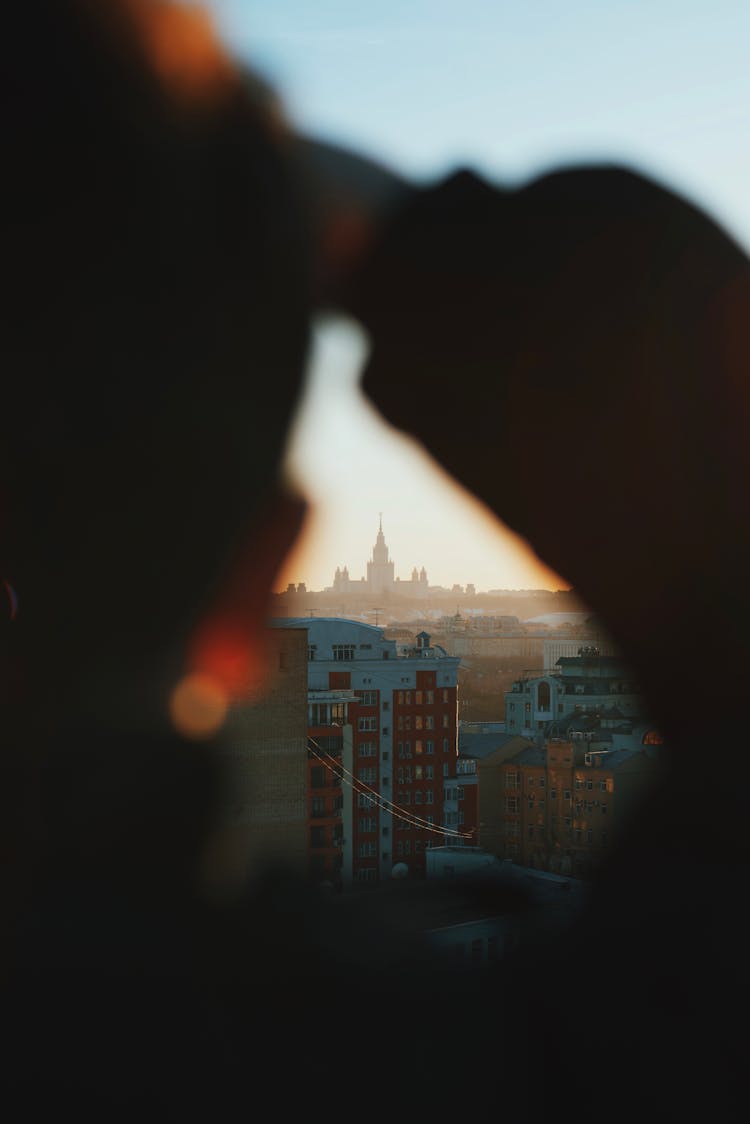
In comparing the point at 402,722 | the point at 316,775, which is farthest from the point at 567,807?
the point at 402,722

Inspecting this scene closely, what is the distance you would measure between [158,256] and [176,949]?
189mm

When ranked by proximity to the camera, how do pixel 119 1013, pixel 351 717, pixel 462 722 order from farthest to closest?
pixel 351 717, pixel 462 722, pixel 119 1013

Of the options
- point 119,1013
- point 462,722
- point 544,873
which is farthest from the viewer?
point 462,722

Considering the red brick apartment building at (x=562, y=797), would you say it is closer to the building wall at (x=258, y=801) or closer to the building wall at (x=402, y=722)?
the building wall at (x=258, y=801)

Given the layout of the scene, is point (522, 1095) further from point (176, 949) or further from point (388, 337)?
point (388, 337)

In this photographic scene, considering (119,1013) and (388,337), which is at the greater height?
(388,337)

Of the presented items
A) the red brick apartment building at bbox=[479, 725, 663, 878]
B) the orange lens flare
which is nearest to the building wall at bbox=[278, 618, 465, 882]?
the red brick apartment building at bbox=[479, 725, 663, 878]

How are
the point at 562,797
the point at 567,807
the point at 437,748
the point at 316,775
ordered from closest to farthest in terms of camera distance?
the point at 567,807 → the point at 316,775 → the point at 562,797 → the point at 437,748

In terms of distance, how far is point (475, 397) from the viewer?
374mm

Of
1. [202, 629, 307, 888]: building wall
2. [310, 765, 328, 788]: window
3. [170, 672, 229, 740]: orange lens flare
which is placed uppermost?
[170, 672, 229, 740]: orange lens flare

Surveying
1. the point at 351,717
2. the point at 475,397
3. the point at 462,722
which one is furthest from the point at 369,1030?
the point at 351,717

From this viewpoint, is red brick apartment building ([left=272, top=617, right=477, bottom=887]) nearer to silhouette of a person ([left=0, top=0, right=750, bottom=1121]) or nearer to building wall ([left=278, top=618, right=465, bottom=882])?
building wall ([left=278, top=618, right=465, bottom=882])

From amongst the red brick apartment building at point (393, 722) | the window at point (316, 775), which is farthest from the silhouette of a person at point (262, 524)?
the red brick apartment building at point (393, 722)

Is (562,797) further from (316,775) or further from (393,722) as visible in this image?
(393,722)
